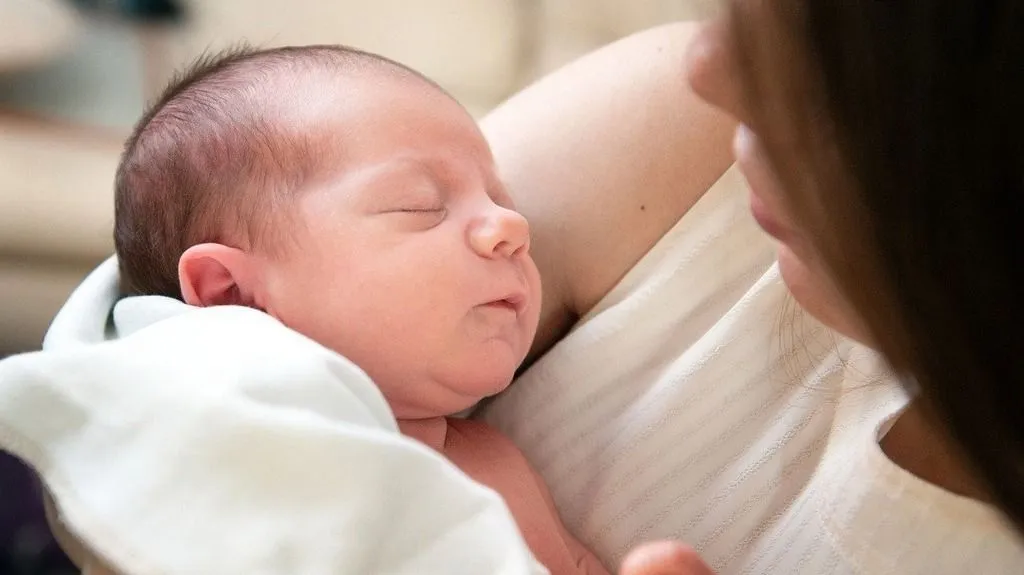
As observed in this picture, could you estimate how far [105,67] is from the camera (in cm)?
149

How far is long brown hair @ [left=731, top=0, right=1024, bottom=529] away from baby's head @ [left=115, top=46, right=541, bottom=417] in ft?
0.89

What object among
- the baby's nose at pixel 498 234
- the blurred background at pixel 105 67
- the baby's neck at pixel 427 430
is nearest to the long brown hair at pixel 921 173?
the baby's nose at pixel 498 234

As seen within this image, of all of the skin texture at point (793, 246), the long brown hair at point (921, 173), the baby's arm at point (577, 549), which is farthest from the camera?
the baby's arm at point (577, 549)

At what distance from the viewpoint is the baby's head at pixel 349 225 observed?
2.10ft

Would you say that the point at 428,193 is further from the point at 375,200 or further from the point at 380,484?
the point at 380,484

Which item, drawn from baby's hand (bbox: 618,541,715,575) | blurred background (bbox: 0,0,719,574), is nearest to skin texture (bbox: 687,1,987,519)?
baby's hand (bbox: 618,541,715,575)

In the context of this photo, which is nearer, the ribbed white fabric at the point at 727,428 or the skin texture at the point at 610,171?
the ribbed white fabric at the point at 727,428

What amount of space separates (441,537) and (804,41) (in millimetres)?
327

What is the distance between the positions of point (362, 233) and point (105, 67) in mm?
1067

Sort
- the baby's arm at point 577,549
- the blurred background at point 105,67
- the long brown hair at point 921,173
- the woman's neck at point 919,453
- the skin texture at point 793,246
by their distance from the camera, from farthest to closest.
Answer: the blurred background at point 105,67, the baby's arm at point 577,549, the woman's neck at point 919,453, the skin texture at point 793,246, the long brown hair at point 921,173

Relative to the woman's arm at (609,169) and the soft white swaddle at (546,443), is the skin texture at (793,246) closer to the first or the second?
the soft white swaddle at (546,443)

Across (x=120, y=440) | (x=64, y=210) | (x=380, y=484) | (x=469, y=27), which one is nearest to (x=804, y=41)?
(x=380, y=484)

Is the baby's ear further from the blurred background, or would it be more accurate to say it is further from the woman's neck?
the blurred background

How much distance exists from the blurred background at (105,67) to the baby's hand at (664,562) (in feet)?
2.38
